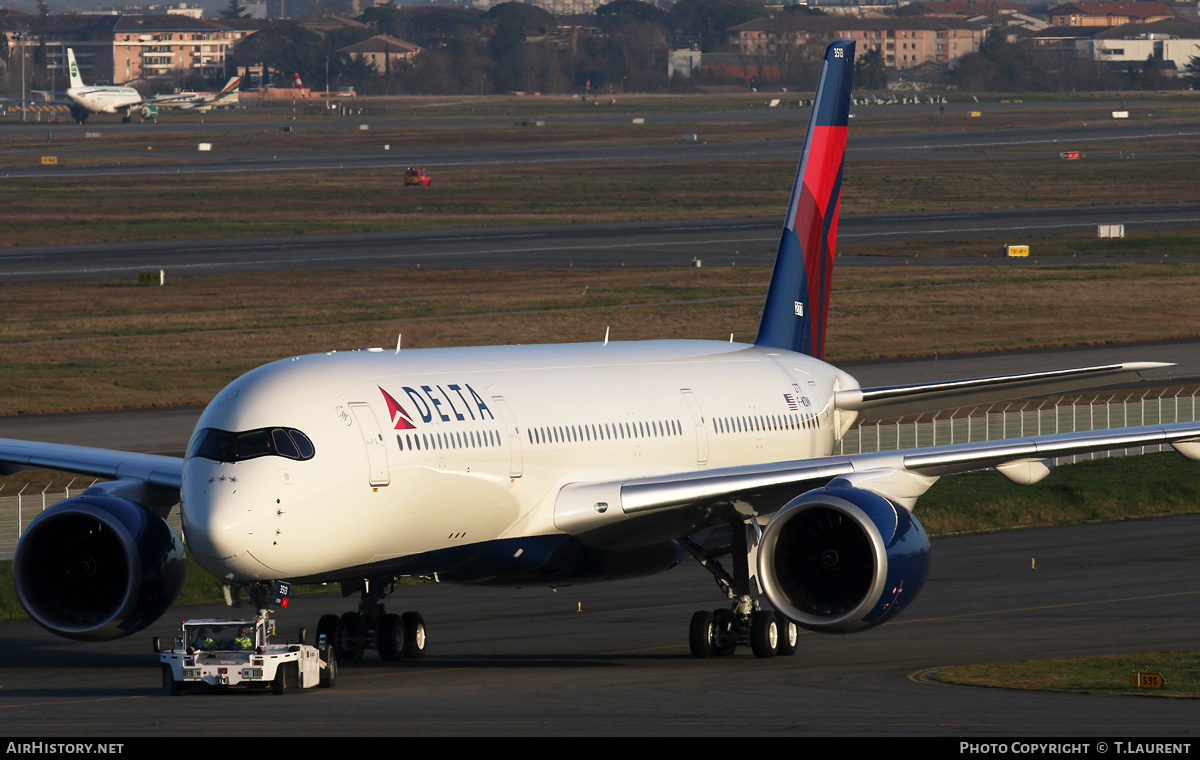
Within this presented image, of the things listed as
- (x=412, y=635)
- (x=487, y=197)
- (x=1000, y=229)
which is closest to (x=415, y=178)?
Result: (x=487, y=197)

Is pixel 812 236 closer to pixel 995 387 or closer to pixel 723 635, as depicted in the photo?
pixel 995 387

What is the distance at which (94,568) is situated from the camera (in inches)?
1375

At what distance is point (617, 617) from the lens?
42875mm

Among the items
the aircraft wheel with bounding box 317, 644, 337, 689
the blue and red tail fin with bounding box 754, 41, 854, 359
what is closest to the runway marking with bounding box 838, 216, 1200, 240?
the blue and red tail fin with bounding box 754, 41, 854, 359

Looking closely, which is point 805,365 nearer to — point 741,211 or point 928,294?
point 928,294

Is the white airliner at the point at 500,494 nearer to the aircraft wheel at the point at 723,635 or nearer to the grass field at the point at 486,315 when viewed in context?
the aircraft wheel at the point at 723,635

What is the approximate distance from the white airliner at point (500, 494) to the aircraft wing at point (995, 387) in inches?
3.5

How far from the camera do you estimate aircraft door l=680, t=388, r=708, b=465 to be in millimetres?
39281

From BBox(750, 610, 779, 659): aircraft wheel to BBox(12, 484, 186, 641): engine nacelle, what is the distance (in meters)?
10.9

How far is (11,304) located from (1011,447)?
75408 millimetres

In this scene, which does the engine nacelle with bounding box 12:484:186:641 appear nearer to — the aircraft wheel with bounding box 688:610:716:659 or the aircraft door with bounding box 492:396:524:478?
the aircraft door with bounding box 492:396:524:478

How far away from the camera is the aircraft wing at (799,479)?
34.3 m

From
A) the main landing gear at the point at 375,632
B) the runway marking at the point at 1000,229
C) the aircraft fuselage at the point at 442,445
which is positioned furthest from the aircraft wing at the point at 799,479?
the runway marking at the point at 1000,229
